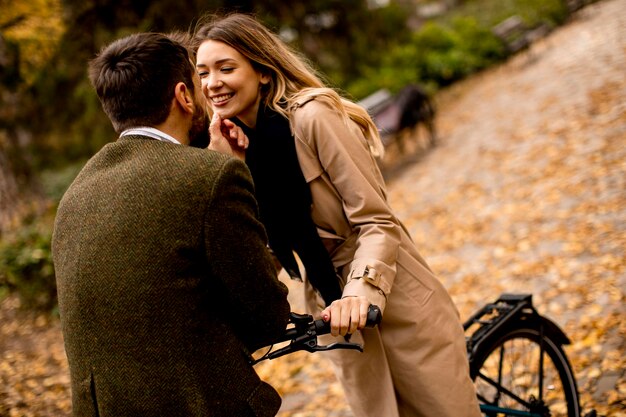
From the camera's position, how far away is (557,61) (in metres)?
11.9

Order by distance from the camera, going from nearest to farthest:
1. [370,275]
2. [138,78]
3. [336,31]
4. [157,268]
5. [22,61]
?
1. [157,268]
2. [138,78]
3. [370,275]
4. [22,61]
5. [336,31]

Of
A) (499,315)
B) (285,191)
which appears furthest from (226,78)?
(499,315)

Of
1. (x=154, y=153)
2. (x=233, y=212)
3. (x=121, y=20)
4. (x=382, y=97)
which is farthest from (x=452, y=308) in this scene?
(x=121, y=20)

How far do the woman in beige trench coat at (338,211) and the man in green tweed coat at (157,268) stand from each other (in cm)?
48

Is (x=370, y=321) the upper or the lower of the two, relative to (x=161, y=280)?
lower

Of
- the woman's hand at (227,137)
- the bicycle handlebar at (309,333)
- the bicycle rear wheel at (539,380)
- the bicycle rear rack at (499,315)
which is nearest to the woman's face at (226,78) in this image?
the woman's hand at (227,137)

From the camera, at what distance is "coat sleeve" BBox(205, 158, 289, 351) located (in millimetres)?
1411

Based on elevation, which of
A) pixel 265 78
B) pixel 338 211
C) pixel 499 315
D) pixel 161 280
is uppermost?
pixel 265 78

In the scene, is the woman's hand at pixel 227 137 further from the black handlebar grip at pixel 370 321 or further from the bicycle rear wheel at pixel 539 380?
the bicycle rear wheel at pixel 539 380

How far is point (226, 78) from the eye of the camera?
2043mm

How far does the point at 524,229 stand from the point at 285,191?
4.52m

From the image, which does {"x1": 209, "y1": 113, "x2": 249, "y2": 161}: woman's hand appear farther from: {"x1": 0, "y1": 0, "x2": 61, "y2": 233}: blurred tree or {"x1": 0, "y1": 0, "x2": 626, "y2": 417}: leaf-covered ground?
{"x1": 0, "y1": 0, "x2": 61, "y2": 233}: blurred tree

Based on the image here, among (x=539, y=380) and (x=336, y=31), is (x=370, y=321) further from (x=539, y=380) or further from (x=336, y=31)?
(x=336, y=31)

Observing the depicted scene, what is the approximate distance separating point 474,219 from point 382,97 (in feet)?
13.7
